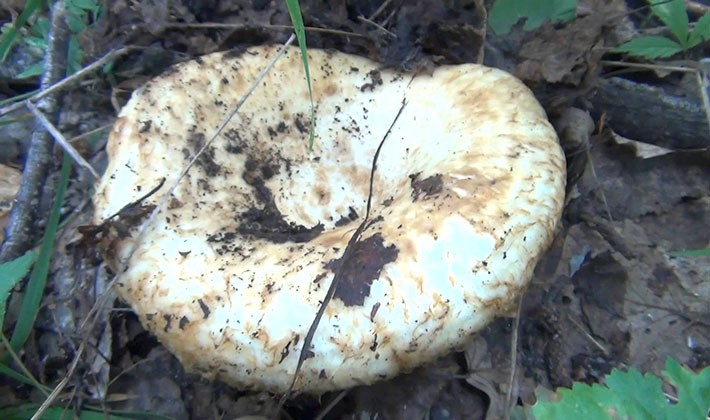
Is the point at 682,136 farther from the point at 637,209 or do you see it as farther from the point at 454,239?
the point at 454,239

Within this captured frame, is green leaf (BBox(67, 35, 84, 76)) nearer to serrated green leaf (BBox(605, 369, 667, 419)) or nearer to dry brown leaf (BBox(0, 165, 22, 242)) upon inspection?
dry brown leaf (BBox(0, 165, 22, 242))

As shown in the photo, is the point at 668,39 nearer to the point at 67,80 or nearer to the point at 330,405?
the point at 330,405

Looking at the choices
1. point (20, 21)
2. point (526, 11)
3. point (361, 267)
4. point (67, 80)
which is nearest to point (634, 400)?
point (361, 267)

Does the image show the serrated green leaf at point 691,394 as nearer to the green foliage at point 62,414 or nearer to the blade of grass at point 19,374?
the green foliage at point 62,414

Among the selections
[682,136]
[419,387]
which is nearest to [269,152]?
[419,387]

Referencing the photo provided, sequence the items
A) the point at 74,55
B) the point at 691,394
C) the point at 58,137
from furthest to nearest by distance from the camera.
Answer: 1. the point at 74,55
2. the point at 58,137
3. the point at 691,394

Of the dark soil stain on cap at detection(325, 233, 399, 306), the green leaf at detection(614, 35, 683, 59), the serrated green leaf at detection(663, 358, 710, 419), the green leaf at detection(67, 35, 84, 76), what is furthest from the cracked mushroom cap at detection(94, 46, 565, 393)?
the green leaf at detection(67, 35, 84, 76)

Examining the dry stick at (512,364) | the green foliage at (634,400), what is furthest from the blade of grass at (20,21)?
the green foliage at (634,400)
